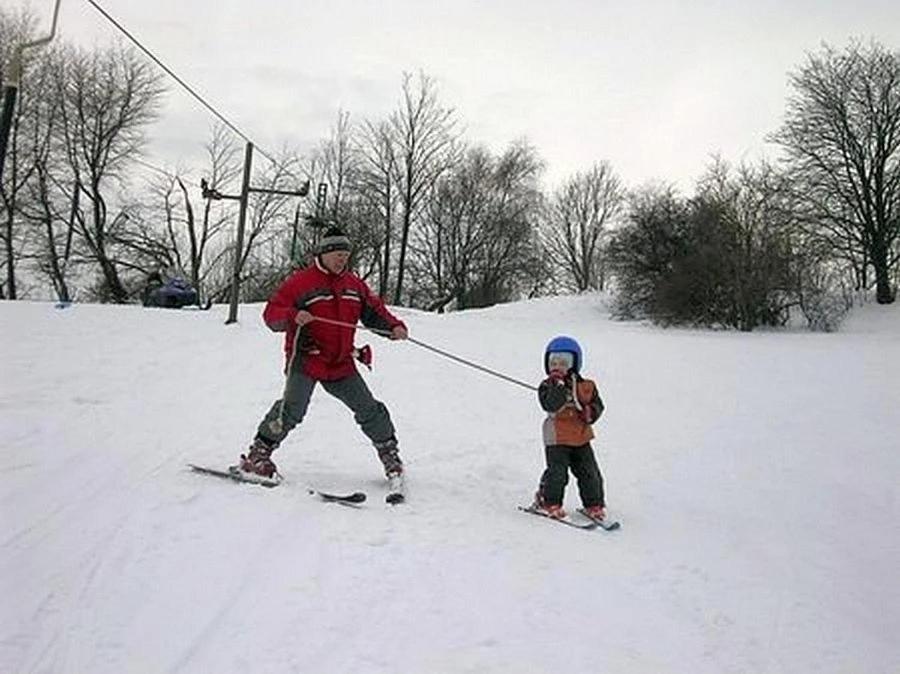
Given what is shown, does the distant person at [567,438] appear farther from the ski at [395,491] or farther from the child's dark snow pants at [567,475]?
the ski at [395,491]

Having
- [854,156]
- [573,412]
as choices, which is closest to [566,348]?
[573,412]

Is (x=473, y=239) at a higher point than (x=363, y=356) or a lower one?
higher

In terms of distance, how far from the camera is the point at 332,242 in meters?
5.48

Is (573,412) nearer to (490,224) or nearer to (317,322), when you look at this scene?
(317,322)

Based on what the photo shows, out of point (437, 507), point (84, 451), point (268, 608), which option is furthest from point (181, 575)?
point (84, 451)

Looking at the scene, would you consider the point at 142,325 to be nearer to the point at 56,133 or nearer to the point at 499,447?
the point at 499,447

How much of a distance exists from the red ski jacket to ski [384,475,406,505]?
2.83 ft

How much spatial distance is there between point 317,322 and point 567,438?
79.9 inches

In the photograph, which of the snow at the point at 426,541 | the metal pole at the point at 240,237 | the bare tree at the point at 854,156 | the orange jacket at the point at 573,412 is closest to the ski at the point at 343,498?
the snow at the point at 426,541

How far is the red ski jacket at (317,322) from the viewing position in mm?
5371

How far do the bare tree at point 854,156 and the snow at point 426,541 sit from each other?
61.9 ft

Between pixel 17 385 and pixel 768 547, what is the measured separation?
7521mm

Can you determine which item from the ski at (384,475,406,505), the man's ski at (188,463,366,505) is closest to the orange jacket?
the ski at (384,475,406,505)

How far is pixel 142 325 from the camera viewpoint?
44.6 ft
